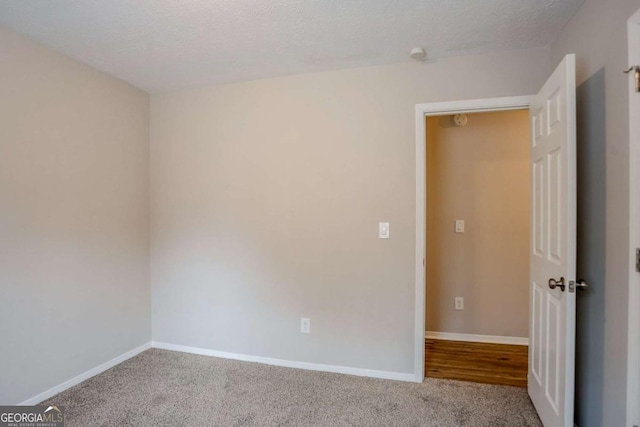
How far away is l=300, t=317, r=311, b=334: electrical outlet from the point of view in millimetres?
2660

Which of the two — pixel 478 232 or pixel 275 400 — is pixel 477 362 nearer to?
pixel 478 232

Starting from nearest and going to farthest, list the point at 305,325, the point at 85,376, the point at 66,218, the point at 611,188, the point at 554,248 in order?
1. the point at 611,188
2. the point at 554,248
3. the point at 66,218
4. the point at 85,376
5. the point at 305,325

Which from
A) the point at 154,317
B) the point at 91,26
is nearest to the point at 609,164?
the point at 91,26

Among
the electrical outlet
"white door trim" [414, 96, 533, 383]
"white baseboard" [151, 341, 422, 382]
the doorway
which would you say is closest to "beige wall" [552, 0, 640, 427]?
"white door trim" [414, 96, 533, 383]

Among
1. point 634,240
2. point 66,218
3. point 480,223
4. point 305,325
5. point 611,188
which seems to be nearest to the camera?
point 634,240

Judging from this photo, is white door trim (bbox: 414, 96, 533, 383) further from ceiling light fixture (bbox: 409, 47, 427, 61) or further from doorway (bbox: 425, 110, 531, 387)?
doorway (bbox: 425, 110, 531, 387)

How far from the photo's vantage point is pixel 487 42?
2.15 m

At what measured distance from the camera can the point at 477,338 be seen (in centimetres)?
324

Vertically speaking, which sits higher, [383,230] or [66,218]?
[66,218]

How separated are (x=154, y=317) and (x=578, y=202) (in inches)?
137

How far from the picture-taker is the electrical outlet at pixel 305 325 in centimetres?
266

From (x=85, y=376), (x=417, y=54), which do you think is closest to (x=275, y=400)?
(x=85, y=376)

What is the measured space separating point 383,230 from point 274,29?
157 centimetres

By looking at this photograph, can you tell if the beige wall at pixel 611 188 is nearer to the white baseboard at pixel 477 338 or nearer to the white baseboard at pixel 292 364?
the white baseboard at pixel 292 364
